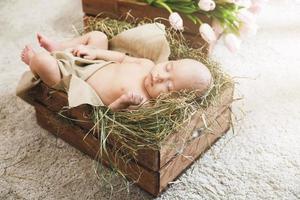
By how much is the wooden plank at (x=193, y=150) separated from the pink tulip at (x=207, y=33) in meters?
0.29

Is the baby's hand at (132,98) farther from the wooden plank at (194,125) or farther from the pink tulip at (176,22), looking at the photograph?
the pink tulip at (176,22)

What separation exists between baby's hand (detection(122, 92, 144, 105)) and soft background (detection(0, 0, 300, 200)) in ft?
0.75

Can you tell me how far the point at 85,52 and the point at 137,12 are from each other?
0.46 metres

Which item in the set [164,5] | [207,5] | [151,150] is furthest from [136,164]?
[164,5]

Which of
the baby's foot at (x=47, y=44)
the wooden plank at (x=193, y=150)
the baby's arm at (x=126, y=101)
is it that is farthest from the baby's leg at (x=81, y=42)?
the wooden plank at (x=193, y=150)

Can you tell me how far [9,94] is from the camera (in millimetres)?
1413

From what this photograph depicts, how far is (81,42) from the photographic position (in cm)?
130

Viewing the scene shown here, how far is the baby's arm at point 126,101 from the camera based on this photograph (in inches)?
39.3

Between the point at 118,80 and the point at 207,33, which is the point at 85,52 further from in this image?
the point at 207,33

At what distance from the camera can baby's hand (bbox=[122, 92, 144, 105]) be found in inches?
39.3

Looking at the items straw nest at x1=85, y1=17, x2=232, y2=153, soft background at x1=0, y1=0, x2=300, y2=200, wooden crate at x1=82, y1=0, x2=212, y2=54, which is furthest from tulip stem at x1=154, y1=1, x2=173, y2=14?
straw nest at x1=85, y1=17, x2=232, y2=153

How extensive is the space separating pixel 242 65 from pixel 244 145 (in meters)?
0.49

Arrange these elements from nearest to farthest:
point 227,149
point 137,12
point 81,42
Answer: point 227,149 → point 81,42 → point 137,12

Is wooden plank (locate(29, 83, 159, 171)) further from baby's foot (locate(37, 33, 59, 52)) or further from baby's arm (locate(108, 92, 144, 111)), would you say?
baby's foot (locate(37, 33, 59, 52))
